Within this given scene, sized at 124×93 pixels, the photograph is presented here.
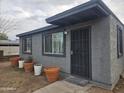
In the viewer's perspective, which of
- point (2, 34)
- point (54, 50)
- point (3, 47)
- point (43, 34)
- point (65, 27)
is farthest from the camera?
point (2, 34)

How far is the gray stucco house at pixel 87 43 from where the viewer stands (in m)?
4.65

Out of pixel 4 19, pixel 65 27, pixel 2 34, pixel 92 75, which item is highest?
pixel 4 19

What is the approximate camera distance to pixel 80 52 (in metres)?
5.73

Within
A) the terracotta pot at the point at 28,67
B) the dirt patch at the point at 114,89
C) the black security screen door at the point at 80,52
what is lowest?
the dirt patch at the point at 114,89

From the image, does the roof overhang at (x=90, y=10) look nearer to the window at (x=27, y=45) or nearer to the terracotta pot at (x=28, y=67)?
the terracotta pot at (x=28, y=67)

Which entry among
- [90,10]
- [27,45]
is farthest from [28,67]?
[90,10]

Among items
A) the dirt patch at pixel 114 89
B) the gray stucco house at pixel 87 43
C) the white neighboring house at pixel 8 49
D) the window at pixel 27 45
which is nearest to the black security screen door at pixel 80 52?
the gray stucco house at pixel 87 43

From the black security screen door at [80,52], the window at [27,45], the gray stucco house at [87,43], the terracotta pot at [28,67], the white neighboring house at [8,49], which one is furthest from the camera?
the white neighboring house at [8,49]

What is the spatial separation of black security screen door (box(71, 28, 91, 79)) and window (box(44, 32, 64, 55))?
3.00 ft

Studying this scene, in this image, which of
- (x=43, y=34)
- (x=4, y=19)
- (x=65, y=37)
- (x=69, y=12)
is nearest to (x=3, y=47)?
(x=4, y=19)

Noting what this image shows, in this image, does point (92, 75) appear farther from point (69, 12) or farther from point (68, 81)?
point (69, 12)

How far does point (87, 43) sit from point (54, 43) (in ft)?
8.09

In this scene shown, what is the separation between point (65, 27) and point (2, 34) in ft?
73.0

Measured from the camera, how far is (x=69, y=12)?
466 cm
